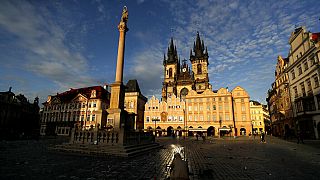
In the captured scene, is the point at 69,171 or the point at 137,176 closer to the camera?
the point at 137,176

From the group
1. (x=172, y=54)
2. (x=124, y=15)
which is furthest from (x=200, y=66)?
(x=124, y=15)

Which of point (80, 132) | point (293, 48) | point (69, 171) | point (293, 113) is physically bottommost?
point (69, 171)

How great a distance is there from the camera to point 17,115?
51.3 m

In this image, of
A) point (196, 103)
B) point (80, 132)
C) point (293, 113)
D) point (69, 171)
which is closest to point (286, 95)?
point (293, 113)

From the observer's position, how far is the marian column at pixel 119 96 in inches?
596

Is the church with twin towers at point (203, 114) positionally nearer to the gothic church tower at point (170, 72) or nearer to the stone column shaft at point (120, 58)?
the gothic church tower at point (170, 72)

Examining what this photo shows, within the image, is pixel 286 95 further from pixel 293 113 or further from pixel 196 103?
pixel 196 103

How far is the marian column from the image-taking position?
1515 centimetres

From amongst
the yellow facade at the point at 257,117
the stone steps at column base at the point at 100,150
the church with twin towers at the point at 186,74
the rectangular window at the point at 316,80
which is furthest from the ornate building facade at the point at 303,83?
the yellow facade at the point at 257,117

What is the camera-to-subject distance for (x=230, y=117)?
162 feet

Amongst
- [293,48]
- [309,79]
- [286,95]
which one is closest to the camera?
[309,79]

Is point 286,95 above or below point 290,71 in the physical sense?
below

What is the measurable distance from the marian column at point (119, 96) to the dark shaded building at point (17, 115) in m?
36.6

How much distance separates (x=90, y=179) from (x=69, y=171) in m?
1.69
